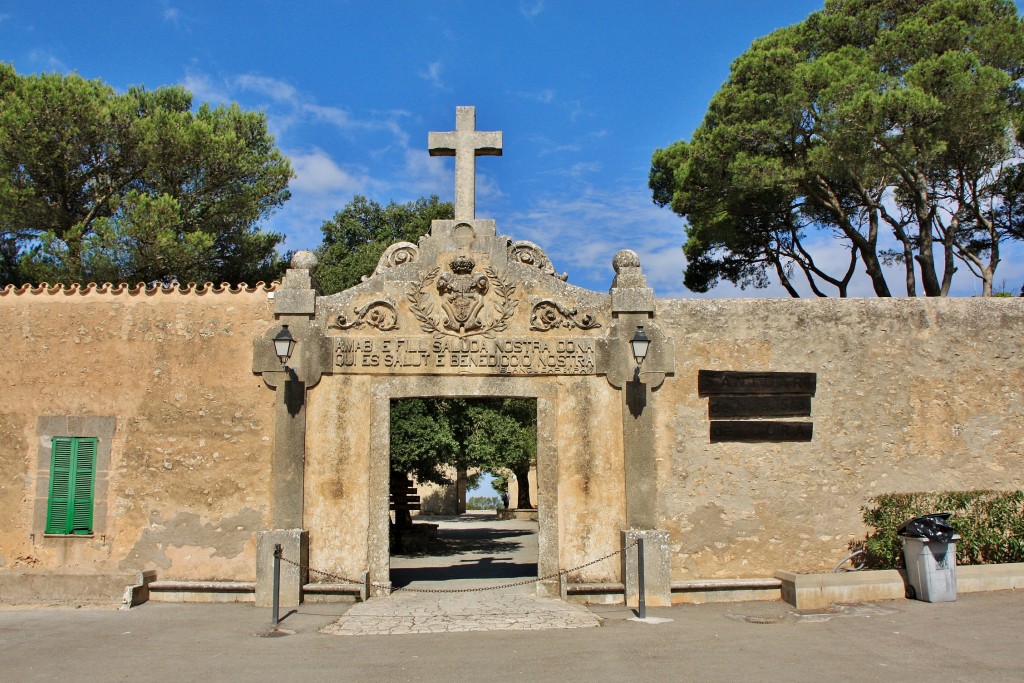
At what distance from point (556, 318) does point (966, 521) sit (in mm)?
5479

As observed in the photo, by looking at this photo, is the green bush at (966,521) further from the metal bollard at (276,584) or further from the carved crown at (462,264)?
the metal bollard at (276,584)

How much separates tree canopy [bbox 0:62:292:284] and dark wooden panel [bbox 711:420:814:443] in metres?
11.5

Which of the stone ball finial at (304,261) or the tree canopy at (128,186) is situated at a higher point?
the tree canopy at (128,186)

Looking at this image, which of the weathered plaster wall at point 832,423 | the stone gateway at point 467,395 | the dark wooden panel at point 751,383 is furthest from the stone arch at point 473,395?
the dark wooden panel at point 751,383

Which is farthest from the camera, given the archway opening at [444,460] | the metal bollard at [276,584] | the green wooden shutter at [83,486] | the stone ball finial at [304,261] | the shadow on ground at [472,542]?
the shadow on ground at [472,542]

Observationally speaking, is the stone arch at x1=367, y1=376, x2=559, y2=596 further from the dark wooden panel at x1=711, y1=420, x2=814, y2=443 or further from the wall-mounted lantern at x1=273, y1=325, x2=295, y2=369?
the dark wooden panel at x1=711, y1=420, x2=814, y2=443

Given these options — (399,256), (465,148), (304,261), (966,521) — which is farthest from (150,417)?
(966,521)

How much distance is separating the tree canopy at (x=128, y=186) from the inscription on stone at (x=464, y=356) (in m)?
8.19

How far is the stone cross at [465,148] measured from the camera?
9.79 m

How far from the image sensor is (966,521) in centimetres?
905

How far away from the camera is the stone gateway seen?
29.5ft

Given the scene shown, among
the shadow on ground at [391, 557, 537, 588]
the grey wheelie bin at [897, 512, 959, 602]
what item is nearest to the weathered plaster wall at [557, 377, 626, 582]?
the shadow on ground at [391, 557, 537, 588]

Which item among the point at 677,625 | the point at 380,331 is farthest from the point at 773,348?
the point at 380,331

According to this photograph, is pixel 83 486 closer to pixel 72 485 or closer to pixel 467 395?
pixel 72 485
